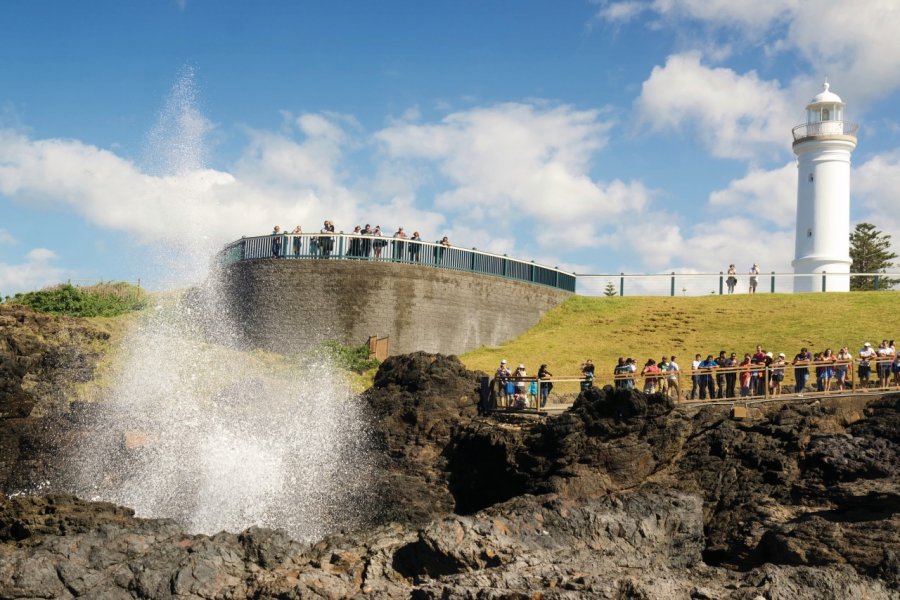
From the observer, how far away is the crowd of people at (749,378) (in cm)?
2244

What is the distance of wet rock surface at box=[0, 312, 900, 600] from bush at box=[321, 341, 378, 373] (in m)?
3.52

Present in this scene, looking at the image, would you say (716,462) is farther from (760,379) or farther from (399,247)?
(399,247)

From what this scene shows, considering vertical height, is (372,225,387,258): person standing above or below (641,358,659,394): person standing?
above

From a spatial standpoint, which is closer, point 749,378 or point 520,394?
point 749,378

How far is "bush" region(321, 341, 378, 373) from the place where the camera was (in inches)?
1159

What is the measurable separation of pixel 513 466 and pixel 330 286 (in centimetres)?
1195

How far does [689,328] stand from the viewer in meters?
34.1

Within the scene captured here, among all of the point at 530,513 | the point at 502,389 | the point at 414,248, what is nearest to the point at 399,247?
the point at 414,248

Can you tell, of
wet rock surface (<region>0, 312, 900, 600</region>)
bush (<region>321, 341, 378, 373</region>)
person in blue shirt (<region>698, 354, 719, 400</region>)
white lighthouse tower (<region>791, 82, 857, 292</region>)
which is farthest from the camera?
white lighthouse tower (<region>791, 82, 857, 292</region>)

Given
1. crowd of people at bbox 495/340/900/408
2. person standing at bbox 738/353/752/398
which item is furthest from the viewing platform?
person standing at bbox 738/353/752/398

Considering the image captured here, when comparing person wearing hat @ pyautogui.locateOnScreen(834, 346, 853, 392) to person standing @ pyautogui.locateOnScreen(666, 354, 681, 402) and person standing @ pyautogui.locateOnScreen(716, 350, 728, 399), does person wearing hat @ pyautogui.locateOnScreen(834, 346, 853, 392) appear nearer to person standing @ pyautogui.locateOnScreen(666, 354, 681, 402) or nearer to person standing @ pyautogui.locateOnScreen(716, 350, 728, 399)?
person standing @ pyautogui.locateOnScreen(716, 350, 728, 399)

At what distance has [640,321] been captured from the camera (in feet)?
116

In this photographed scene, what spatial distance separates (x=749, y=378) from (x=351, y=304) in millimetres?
13480

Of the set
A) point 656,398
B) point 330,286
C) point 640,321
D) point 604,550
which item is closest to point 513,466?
point 656,398
